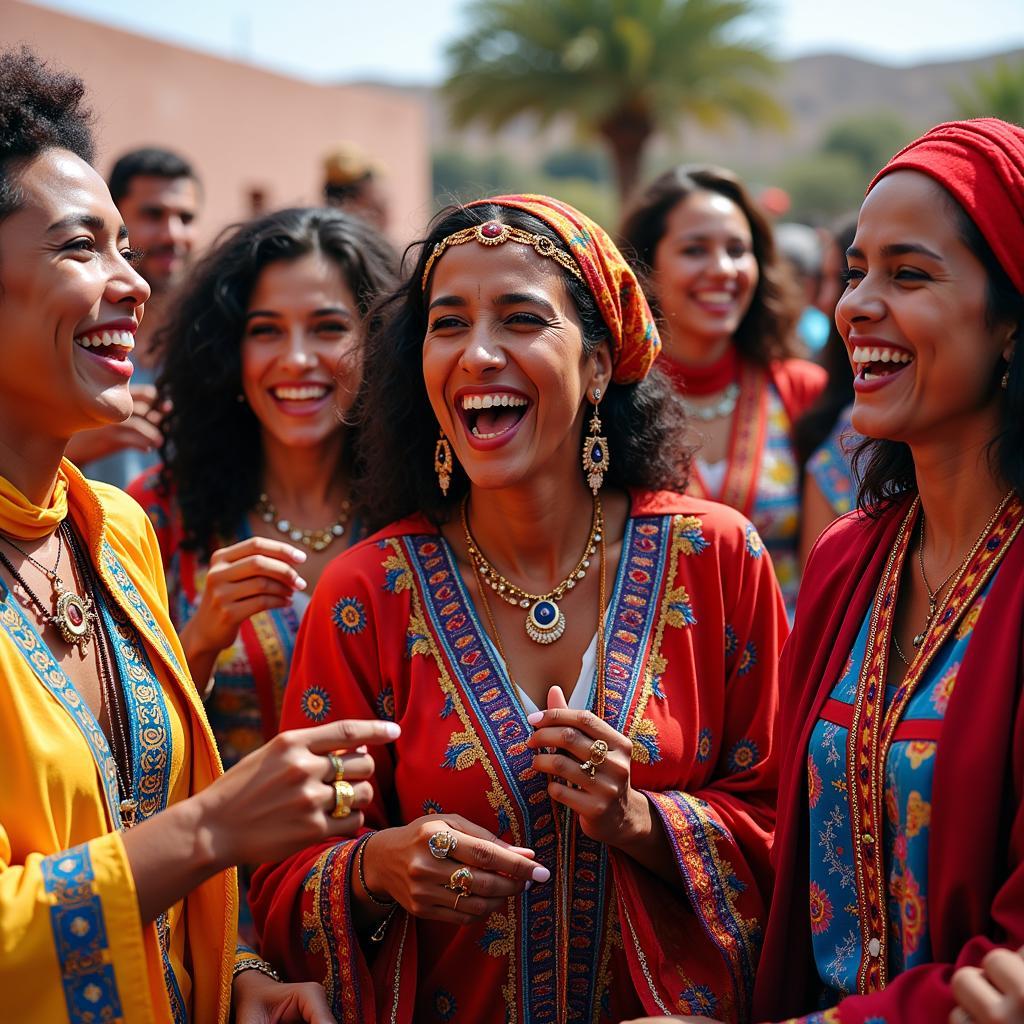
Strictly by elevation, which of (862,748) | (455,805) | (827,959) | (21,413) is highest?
(21,413)

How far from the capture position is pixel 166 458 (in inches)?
158

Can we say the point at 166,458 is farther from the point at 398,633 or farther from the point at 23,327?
the point at 23,327

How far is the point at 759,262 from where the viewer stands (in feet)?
18.2

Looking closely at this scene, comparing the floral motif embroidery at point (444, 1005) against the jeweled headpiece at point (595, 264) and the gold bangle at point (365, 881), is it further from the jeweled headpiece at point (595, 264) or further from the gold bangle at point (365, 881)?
the jeweled headpiece at point (595, 264)

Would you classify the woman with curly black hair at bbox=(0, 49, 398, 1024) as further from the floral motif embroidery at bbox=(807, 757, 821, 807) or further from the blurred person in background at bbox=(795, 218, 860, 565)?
the blurred person in background at bbox=(795, 218, 860, 565)

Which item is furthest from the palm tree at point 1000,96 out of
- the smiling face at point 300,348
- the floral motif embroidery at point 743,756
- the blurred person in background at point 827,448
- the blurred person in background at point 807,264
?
the floral motif embroidery at point 743,756

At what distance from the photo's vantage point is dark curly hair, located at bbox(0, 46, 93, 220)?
2.31 m

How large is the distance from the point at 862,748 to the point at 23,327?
1.71 metres

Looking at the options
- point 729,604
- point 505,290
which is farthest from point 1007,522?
point 505,290

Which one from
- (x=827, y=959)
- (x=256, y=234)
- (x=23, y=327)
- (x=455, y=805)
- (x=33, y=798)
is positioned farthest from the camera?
(x=256, y=234)

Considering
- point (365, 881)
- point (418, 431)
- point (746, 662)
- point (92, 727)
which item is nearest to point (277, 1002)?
point (365, 881)

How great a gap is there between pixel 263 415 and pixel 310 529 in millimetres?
365

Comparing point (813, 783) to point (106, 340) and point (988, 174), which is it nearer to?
point (988, 174)

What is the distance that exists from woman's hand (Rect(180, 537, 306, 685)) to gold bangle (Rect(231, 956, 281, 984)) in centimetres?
80
